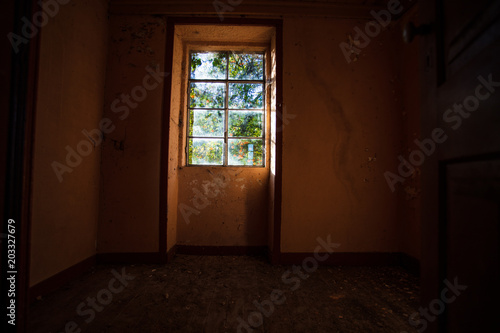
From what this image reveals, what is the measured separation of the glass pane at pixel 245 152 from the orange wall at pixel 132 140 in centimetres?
87

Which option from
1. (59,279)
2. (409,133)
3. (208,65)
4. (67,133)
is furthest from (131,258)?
(409,133)

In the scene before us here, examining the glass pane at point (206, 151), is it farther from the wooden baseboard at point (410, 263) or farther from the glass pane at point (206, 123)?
the wooden baseboard at point (410, 263)

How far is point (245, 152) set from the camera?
2.83 m

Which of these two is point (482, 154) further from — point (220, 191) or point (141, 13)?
point (141, 13)

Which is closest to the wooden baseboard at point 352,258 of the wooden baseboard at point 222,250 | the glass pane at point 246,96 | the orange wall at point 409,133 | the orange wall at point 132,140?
the orange wall at point 409,133

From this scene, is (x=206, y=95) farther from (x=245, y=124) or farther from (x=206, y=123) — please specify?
(x=245, y=124)

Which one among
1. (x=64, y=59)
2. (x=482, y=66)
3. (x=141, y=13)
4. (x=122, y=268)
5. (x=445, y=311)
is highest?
(x=141, y=13)

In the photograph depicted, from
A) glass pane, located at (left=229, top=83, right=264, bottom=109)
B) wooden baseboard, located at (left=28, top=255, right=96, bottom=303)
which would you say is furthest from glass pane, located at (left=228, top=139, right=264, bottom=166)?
wooden baseboard, located at (left=28, top=255, right=96, bottom=303)

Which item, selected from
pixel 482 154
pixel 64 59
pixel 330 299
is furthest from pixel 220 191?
pixel 482 154

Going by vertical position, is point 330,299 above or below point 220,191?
below

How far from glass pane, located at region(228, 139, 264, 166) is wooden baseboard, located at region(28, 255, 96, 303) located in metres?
1.73

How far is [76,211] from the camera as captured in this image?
1.98 metres

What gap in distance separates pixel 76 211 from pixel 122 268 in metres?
0.68

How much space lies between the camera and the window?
2834 millimetres
